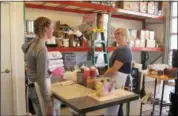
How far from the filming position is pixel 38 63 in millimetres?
1936

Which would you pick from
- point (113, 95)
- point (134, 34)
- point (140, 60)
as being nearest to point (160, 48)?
point (140, 60)

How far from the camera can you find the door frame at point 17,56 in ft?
10.8

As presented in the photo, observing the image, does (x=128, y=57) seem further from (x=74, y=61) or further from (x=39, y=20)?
(x=74, y=61)

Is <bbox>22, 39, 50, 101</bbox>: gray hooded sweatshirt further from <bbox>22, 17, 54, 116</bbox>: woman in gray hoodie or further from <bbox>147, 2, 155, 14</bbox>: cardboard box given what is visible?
<bbox>147, 2, 155, 14</bbox>: cardboard box

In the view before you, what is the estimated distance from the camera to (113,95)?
1.93 m

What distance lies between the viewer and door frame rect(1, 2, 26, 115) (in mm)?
3291

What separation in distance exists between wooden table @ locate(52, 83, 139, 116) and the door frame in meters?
1.38

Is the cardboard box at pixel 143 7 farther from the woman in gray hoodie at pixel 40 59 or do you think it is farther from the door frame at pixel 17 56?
the woman in gray hoodie at pixel 40 59

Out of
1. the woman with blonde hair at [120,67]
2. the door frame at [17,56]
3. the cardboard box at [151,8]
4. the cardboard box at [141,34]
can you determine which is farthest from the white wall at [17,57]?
the cardboard box at [151,8]

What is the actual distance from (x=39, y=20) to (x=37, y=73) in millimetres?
535

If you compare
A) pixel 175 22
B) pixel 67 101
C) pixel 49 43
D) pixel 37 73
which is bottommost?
pixel 67 101

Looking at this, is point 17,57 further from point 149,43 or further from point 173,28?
point 173,28

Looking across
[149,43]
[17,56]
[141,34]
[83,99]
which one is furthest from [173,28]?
[83,99]

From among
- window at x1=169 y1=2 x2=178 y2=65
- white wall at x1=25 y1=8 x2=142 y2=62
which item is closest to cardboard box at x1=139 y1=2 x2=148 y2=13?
white wall at x1=25 y1=8 x2=142 y2=62
